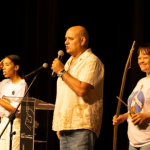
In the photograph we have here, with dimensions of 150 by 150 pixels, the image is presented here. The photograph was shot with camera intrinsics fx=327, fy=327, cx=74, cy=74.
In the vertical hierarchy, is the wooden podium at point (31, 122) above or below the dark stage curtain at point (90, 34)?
below

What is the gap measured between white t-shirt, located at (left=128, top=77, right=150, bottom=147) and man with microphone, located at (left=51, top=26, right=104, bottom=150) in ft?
0.81

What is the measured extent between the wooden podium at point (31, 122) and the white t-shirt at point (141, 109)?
29.6 inches

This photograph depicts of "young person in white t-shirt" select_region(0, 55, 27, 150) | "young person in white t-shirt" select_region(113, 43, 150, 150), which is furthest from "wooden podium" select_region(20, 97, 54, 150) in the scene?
"young person in white t-shirt" select_region(113, 43, 150, 150)

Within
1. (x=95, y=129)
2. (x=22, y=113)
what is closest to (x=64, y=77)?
(x=95, y=129)

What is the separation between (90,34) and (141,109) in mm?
1755

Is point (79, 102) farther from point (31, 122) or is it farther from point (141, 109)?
point (31, 122)

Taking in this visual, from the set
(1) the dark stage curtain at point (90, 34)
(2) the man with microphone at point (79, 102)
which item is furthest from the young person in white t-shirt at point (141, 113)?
(1) the dark stage curtain at point (90, 34)

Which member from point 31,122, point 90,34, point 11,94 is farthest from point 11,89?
point 90,34

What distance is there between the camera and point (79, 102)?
2.30 m

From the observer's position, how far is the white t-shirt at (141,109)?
87.6 inches

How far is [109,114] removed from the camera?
371cm

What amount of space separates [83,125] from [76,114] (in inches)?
3.6

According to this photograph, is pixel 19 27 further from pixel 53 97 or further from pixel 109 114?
pixel 109 114

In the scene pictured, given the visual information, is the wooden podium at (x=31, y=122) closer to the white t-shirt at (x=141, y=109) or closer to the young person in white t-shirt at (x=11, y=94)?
the young person in white t-shirt at (x=11, y=94)
